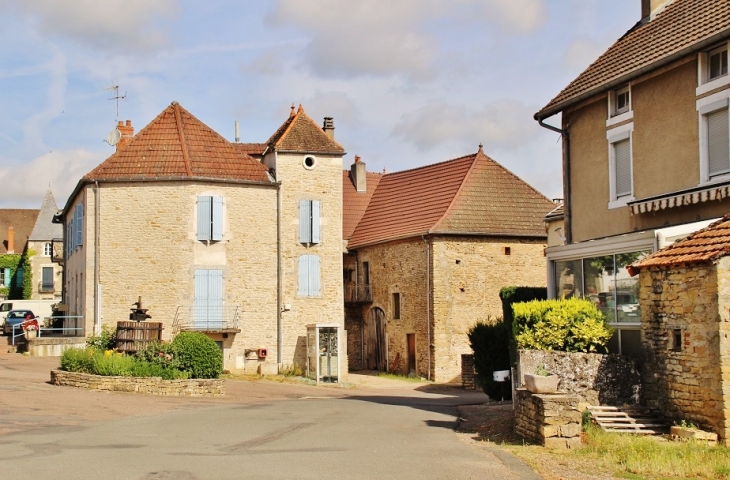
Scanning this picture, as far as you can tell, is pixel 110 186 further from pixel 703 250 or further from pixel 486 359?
pixel 703 250

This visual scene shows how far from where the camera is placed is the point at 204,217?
106ft

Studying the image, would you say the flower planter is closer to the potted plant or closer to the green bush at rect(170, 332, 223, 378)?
the potted plant

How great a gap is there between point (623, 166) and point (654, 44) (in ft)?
8.32

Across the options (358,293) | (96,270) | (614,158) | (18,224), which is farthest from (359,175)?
(18,224)

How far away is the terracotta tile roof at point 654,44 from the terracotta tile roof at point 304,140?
14232 mm

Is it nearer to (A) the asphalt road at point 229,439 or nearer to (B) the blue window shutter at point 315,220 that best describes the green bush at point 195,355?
(A) the asphalt road at point 229,439

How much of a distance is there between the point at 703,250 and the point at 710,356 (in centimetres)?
160

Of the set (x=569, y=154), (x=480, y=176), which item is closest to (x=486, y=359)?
(x=569, y=154)

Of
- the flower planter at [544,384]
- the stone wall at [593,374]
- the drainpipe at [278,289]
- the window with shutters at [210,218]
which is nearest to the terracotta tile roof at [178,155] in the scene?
the window with shutters at [210,218]

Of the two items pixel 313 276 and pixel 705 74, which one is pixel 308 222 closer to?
pixel 313 276

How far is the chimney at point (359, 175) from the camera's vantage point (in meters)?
44.2

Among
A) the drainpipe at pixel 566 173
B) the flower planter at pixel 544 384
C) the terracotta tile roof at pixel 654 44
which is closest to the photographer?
the flower planter at pixel 544 384

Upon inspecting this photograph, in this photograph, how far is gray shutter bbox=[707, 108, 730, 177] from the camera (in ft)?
53.5

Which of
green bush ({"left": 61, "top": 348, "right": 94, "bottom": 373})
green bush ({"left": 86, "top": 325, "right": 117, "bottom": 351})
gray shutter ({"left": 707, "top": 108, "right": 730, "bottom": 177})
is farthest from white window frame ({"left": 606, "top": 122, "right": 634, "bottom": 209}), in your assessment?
green bush ({"left": 86, "top": 325, "right": 117, "bottom": 351})
